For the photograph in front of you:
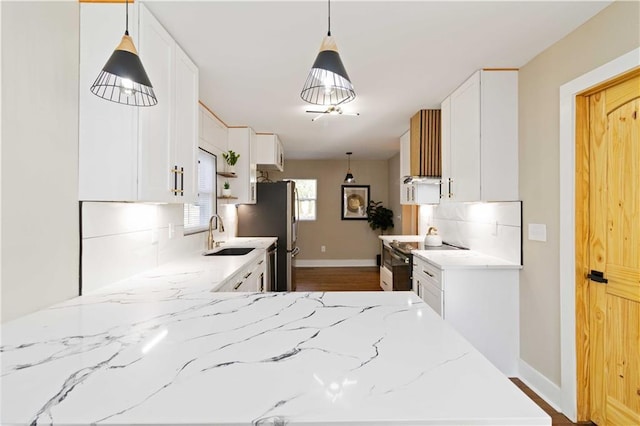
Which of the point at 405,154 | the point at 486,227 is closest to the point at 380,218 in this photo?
the point at 405,154

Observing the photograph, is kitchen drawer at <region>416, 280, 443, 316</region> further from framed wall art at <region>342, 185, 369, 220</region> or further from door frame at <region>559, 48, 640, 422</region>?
framed wall art at <region>342, 185, 369, 220</region>

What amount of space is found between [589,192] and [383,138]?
3302 mm

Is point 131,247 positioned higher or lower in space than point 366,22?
lower

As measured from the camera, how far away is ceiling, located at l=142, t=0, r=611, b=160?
5.63ft

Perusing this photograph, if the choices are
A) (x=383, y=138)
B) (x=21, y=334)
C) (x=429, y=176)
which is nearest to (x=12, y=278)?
(x=21, y=334)

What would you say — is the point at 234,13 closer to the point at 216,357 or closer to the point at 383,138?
the point at 216,357

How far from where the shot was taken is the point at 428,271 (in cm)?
280

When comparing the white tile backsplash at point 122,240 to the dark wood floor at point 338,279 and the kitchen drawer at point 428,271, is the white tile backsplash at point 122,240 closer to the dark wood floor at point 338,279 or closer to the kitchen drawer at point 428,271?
the kitchen drawer at point 428,271

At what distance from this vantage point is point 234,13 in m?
1.75

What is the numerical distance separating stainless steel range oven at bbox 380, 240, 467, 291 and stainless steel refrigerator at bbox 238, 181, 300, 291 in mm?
1407

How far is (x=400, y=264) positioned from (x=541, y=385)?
1557mm

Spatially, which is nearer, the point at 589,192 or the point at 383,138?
the point at 589,192

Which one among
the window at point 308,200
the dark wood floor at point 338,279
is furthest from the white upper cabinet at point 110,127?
the window at point 308,200

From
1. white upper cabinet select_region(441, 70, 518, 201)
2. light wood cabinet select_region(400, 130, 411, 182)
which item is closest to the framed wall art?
light wood cabinet select_region(400, 130, 411, 182)
